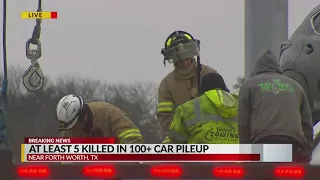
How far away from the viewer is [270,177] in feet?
7.29

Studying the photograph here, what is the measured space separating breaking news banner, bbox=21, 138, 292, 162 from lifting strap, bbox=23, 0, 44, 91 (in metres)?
0.24

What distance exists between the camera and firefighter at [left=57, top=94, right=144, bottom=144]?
8.43ft

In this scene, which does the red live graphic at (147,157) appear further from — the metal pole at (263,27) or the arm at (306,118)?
the metal pole at (263,27)

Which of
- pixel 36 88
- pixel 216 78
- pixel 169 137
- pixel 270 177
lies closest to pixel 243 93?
pixel 216 78

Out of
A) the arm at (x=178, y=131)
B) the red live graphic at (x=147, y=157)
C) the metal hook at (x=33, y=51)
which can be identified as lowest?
the red live graphic at (x=147, y=157)

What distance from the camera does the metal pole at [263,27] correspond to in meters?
2.99

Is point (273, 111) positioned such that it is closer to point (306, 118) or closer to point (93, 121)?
point (306, 118)

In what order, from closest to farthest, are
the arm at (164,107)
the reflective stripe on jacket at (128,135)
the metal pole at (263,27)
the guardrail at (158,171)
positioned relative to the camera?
the guardrail at (158,171), the reflective stripe on jacket at (128,135), the arm at (164,107), the metal pole at (263,27)

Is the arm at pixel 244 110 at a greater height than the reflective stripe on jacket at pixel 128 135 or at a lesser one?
greater

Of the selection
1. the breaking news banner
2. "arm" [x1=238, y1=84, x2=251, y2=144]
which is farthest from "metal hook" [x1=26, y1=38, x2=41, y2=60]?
"arm" [x1=238, y1=84, x2=251, y2=144]

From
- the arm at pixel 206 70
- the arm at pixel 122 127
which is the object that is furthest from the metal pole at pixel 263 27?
the arm at pixel 122 127

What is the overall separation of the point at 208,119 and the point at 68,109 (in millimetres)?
543

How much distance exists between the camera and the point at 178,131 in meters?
2.68

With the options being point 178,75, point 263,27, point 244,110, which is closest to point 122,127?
point 178,75
